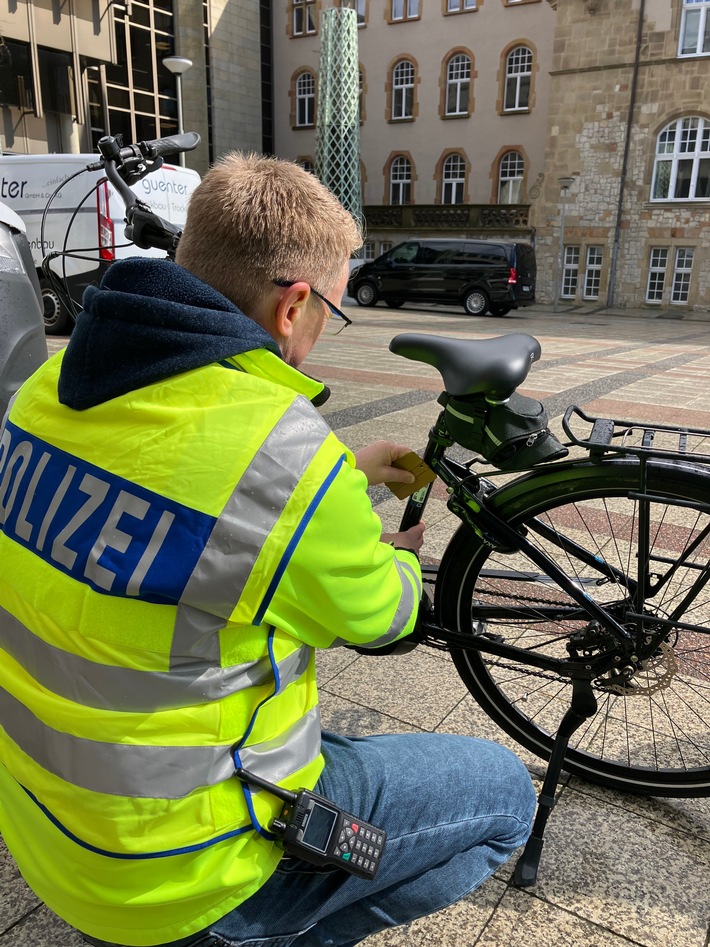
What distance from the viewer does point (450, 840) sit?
1.47 m

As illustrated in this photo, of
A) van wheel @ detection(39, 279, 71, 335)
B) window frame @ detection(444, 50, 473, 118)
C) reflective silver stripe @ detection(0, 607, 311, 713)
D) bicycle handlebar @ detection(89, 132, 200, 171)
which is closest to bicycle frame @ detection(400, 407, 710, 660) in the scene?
reflective silver stripe @ detection(0, 607, 311, 713)

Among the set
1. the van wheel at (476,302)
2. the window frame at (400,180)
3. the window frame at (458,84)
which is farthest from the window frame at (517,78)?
the van wheel at (476,302)

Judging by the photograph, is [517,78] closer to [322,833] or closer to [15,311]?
[15,311]

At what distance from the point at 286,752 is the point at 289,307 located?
0.71 meters

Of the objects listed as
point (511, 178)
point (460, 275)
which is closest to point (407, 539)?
point (460, 275)

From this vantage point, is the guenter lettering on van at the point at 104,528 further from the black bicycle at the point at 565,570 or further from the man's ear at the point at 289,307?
the black bicycle at the point at 565,570

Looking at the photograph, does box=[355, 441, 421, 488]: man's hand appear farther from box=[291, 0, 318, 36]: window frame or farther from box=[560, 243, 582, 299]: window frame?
box=[291, 0, 318, 36]: window frame

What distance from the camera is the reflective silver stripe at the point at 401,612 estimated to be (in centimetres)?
130

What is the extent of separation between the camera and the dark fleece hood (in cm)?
109

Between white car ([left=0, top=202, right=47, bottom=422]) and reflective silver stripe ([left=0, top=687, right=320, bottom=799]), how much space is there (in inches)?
80.5

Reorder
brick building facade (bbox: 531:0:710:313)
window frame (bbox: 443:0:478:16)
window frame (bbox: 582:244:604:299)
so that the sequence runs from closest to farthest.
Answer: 1. brick building facade (bbox: 531:0:710:313)
2. window frame (bbox: 582:244:604:299)
3. window frame (bbox: 443:0:478:16)

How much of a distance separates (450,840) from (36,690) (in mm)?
821

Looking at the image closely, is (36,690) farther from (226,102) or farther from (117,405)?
(226,102)

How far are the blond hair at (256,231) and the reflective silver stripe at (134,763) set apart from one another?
27.2 inches
